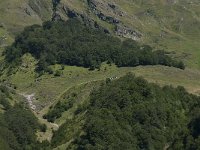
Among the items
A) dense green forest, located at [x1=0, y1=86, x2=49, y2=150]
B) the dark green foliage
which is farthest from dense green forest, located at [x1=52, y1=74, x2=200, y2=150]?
dense green forest, located at [x1=0, y1=86, x2=49, y2=150]

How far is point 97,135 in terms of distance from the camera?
598 feet

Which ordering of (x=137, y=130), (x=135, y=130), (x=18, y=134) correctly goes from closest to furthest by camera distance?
(x=137, y=130) < (x=135, y=130) < (x=18, y=134)

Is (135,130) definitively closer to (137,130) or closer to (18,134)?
(137,130)

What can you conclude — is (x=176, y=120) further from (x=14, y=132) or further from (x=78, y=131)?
(x=14, y=132)

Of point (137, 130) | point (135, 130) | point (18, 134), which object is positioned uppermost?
point (137, 130)

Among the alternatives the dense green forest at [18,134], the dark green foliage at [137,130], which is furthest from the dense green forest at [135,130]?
the dense green forest at [18,134]

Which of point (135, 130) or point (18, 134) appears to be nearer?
point (135, 130)

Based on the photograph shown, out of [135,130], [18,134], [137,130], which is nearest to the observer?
[137,130]

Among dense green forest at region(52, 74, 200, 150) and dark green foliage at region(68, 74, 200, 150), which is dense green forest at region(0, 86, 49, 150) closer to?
dense green forest at region(52, 74, 200, 150)

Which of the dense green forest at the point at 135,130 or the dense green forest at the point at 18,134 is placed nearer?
the dense green forest at the point at 135,130

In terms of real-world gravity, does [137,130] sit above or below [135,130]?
above

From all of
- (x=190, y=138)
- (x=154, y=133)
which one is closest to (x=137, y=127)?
(x=154, y=133)

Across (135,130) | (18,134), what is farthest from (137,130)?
(18,134)

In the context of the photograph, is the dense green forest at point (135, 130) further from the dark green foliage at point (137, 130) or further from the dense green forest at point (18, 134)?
the dense green forest at point (18, 134)
